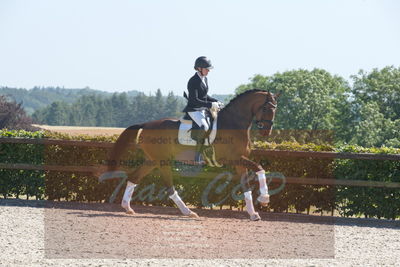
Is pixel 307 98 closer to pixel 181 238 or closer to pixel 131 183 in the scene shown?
pixel 131 183

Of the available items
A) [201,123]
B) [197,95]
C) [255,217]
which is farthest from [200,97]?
[255,217]

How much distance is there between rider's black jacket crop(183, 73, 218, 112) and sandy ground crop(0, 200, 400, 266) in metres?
2.46

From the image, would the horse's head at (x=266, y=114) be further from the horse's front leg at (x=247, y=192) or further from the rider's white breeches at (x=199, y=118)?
the rider's white breeches at (x=199, y=118)

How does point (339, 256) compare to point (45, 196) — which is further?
point (45, 196)

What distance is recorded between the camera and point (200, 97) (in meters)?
12.3

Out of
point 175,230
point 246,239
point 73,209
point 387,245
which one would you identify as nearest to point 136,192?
point 73,209

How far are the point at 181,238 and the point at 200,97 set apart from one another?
11.0 ft

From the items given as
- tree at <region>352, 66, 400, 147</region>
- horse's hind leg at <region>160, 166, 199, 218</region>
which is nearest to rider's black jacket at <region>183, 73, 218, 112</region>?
horse's hind leg at <region>160, 166, 199, 218</region>

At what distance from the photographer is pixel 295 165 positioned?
14.2 m

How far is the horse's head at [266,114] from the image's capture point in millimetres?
12516

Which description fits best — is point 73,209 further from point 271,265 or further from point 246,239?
point 271,265

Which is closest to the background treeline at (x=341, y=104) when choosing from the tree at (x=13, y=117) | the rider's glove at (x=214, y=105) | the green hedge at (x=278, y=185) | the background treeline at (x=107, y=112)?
the tree at (x=13, y=117)

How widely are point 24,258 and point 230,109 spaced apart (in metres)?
6.12

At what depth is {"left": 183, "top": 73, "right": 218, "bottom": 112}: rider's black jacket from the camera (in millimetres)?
12211
